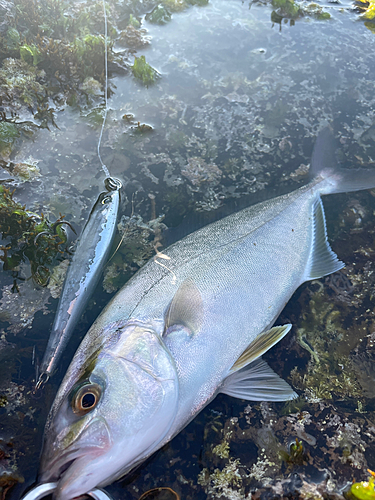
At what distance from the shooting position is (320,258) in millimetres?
2668

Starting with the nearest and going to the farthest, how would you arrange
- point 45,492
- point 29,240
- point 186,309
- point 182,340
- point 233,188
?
point 45,492, point 182,340, point 186,309, point 29,240, point 233,188

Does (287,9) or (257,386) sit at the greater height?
(287,9)

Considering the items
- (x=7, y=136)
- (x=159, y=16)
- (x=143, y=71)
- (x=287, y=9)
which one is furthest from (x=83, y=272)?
(x=287, y=9)

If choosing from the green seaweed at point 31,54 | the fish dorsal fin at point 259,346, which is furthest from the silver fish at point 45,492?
the green seaweed at point 31,54

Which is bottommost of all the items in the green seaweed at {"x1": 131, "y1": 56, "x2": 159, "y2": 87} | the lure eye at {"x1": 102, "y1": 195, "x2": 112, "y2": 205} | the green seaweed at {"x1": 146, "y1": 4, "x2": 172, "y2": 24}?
the lure eye at {"x1": 102, "y1": 195, "x2": 112, "y2": 205}

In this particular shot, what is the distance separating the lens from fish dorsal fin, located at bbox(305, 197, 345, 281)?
2604mm

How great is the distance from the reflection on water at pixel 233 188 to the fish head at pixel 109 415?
348mm

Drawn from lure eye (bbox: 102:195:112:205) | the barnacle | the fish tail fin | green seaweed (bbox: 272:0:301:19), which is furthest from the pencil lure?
green seaweed (bbox: 272:0:301:19)

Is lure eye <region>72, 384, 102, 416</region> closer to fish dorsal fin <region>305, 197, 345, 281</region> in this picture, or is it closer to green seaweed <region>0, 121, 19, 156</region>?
fish dorsal fin <region>305, 197, 345, 281</region>

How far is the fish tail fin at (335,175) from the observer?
3.05m

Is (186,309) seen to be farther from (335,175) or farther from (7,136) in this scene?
(7,136)

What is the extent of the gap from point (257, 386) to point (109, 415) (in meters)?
0.99

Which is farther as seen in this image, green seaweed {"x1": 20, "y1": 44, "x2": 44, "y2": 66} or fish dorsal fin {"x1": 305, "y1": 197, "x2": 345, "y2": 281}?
green seaweed {"x1": 20, "y1": 44, "x2": 44, "y2": 66}

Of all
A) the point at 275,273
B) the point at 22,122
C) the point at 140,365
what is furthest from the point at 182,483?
the point at 22,122
